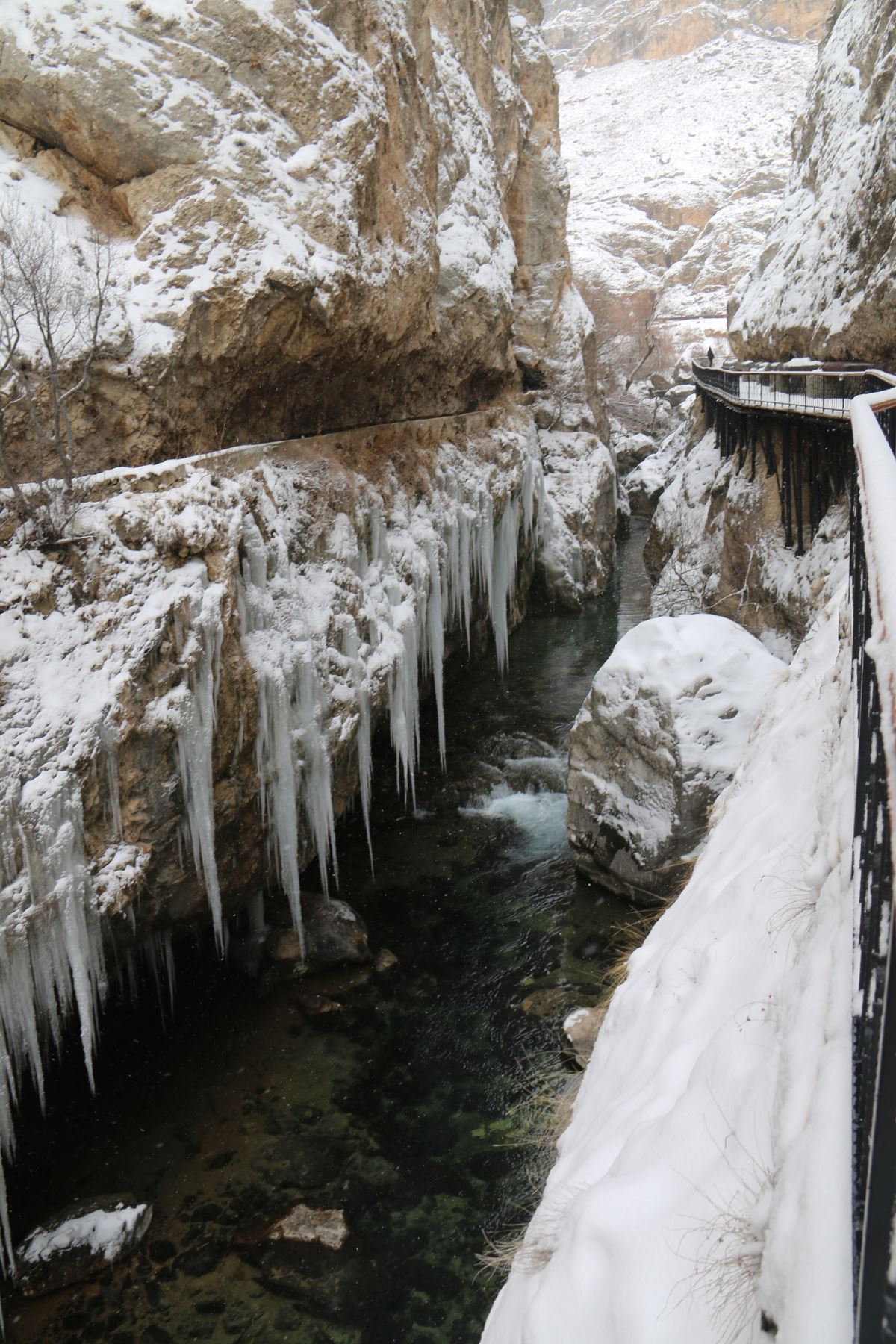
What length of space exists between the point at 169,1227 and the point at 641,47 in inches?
6460

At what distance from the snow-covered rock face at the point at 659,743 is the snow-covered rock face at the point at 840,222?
293 inches

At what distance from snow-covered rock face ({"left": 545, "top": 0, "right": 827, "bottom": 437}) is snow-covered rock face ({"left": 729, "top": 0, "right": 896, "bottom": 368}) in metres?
19.5

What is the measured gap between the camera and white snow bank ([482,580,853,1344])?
6.88 feet

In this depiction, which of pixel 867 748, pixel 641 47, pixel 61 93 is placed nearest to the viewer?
pixel 867 748

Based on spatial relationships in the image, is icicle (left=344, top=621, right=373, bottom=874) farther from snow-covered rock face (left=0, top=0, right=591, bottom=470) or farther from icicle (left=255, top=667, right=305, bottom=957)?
snow-covered rock face (left=0, top=0, right=591, bottom=470)

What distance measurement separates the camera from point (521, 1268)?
11.1 feet

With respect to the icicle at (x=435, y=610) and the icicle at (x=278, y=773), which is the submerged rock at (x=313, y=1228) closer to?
the icicle at (x=278, y=773)

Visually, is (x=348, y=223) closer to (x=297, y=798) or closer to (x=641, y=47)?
(x=297, y=798)

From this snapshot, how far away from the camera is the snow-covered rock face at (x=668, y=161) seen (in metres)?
57.1

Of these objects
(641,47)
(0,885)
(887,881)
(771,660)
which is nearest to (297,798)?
(0,885)

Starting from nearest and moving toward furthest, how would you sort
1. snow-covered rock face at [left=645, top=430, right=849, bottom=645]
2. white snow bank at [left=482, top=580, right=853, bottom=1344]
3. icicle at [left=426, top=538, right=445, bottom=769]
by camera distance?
white snow bank at [left=482, top=580, right=853, bottom=1344] → snow-covered rock face at [left=645, top=430, right=849, bottom=645] → icicle at [left=426, top=538, right=445, bottom=769]

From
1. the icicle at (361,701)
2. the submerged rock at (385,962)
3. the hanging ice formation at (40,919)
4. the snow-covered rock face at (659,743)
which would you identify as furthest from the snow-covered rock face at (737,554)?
the hanging ice formation at (40,919)

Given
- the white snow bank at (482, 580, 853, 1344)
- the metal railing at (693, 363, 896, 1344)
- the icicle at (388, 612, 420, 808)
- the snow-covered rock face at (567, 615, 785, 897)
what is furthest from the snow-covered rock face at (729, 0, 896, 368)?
the white snow bank at (482, 580, 853, 1344)

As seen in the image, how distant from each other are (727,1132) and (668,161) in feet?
394
